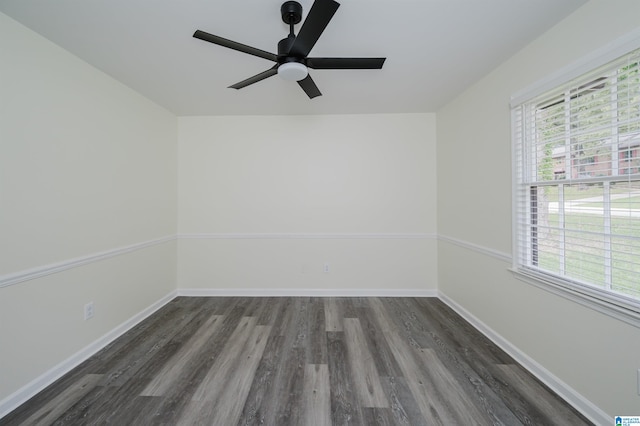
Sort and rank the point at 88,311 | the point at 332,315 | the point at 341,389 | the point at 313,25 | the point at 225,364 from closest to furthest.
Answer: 1. the point at 313,25
2. the point at 341,389
3. the point at 225,364
4. the point at 88,311
5. the point at 332,315

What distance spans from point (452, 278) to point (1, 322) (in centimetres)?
389

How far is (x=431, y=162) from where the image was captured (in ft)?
10.4

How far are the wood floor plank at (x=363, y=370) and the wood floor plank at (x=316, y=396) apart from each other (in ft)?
0.70

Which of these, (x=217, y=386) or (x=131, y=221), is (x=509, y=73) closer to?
(x=217, y=386)

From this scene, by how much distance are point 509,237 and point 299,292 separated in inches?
95.6

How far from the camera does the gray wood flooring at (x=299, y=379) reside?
142 cm

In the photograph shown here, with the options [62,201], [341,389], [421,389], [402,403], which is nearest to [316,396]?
[341,389]

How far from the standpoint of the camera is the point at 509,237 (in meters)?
2.02

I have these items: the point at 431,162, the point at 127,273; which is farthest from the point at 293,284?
the point at 431,162

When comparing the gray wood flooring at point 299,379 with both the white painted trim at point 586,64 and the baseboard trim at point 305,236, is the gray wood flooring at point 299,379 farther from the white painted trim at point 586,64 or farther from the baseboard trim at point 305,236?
the white painted trim at point 586,64

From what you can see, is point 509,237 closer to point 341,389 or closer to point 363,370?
point 363,370

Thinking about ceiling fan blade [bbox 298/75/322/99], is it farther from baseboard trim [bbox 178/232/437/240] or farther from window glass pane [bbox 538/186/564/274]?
window glass pane [bbox 538/186/564/274]

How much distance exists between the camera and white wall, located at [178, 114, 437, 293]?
10.4 feet

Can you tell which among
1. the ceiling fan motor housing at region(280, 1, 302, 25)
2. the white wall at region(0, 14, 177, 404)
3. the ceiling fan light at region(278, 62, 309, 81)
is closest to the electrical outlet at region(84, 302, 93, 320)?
the white wall at region(0, 14, 177, 404)
